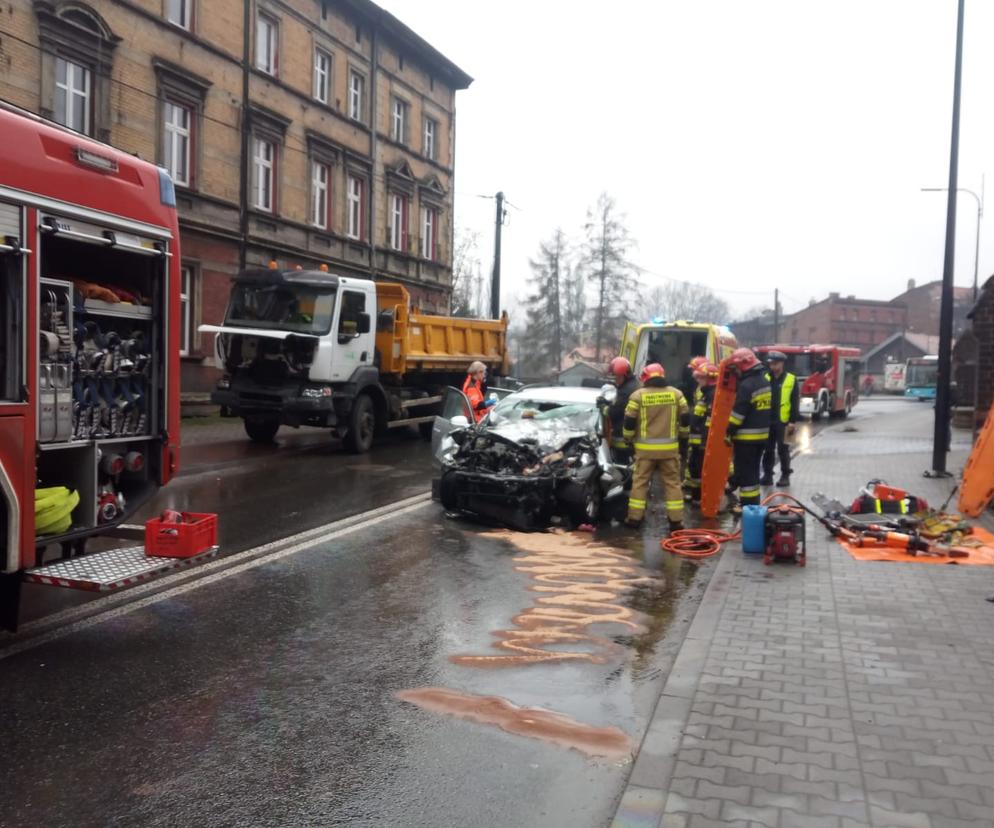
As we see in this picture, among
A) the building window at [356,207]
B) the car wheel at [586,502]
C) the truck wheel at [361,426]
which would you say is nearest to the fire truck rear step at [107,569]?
the car wheel at [586,502]

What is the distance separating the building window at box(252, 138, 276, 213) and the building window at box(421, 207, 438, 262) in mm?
9937

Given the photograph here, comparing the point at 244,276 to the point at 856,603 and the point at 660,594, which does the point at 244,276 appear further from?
the point at 856,603

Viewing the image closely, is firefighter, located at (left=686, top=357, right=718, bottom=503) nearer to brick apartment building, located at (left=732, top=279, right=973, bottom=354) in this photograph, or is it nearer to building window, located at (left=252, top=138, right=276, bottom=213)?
building window, located at (left=252, top=138, right=276, bottom=213)

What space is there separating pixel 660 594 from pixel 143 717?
156 inches

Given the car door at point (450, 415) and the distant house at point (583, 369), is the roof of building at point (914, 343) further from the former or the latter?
the car door at point (450, 415)

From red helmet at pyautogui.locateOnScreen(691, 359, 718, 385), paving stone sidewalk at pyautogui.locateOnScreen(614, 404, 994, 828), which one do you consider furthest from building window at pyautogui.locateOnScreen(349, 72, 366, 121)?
paving stone sidewalk at pyautogui.locateOnScreen(614, 404, 994, 828)

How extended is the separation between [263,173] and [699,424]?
17.5 metres

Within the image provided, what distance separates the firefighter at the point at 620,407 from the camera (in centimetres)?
1082

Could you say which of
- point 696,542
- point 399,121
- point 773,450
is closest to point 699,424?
point 773,450

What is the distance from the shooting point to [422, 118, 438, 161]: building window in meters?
34.7

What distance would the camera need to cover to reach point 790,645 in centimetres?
549

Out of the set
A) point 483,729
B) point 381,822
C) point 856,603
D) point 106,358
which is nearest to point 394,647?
→ point 483,729

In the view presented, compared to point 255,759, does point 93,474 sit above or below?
above

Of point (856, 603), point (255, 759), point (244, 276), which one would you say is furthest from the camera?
point (244, 276)
